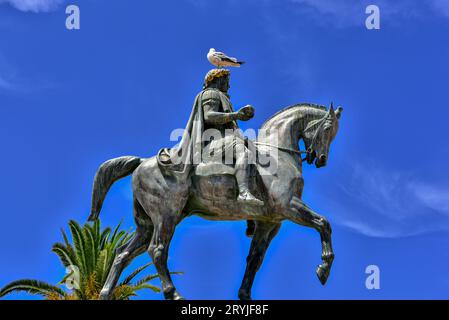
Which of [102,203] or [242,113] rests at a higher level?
[242,113]

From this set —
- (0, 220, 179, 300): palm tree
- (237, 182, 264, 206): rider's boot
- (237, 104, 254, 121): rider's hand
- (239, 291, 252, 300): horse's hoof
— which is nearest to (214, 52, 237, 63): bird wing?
(237, 104, 254, 121): rider's hand

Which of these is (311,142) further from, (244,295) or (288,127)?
(244,295)

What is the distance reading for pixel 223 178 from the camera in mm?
15359

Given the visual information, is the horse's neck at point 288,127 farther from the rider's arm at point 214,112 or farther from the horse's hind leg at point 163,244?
the horse's hind leg at point 163,244

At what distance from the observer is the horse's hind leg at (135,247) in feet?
51.6

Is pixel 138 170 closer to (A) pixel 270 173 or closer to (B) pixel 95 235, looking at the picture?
(A) pixel 270 173

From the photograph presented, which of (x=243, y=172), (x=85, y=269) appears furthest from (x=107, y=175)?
(x=85, y=269)

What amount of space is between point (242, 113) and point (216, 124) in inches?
22.1

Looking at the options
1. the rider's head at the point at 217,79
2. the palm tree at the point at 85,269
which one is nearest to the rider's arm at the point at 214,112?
the rider's head at the point at 217,79

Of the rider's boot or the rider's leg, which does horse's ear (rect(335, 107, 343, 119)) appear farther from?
the rider's boot

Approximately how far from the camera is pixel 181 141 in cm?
1597
